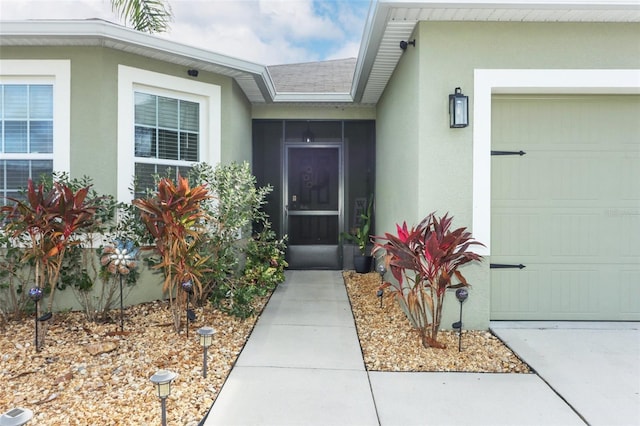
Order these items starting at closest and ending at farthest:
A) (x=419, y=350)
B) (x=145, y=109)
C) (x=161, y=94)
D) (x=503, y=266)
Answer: (x=419, y=350), (x=503, y=266), (x=145, y=109), (x=161, y=94)

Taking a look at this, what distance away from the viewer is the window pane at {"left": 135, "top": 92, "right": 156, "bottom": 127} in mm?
4555

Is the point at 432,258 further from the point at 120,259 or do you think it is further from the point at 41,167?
the point at 41,167

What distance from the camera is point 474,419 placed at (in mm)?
2340

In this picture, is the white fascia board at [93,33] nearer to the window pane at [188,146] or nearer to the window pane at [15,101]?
the window pane at [15,101]

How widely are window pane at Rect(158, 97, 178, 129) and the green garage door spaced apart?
12.5ft

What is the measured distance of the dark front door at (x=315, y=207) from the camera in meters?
7.04

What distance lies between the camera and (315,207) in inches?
279

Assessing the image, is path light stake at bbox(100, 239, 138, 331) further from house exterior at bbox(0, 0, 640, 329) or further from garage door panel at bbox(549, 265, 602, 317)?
garage door panel at bbox(549, 265, 602, 317)

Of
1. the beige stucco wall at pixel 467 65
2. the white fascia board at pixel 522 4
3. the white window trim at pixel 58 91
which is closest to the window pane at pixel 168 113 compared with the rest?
the white window trim at pixel 58 91

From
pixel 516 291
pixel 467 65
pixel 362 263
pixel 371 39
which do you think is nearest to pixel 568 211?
pixel 516 291

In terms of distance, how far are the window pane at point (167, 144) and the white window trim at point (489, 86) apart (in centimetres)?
357

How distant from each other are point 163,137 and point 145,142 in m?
0.23

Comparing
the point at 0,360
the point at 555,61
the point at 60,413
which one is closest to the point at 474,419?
the point at 60,413

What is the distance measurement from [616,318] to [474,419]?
9.11 ft
